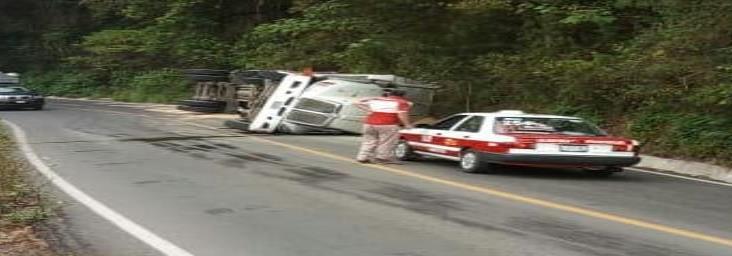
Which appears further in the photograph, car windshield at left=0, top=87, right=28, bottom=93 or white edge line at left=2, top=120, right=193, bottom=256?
car windshield at left=0, top=87, right=28, bottom=93

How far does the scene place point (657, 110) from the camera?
18.3 metres

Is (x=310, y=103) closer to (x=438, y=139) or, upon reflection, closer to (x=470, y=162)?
(x=438, y=139)

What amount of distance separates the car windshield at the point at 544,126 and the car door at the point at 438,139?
0.97 meters

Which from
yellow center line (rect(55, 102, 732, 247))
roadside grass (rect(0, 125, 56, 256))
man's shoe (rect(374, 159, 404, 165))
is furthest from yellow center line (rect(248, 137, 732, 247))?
roadside grass (rect(0, 125, 56, 256))

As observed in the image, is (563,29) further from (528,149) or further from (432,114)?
(528,149)

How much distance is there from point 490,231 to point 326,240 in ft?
5.11

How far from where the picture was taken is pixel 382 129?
1557 centimetres

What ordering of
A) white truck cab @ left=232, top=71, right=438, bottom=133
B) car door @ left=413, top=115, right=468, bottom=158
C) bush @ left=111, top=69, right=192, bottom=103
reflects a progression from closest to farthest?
car door @ left=413, top=115, right=468, bottom=158 < white truck cab @ left=232, top=71, right=438, bottom=133 < bush @ left=111, top=69, right=192, bottom=103

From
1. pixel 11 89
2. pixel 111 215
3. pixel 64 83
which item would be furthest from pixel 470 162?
pixel 64 83

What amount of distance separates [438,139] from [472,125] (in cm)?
72

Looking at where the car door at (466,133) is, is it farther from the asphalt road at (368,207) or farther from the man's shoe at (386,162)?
the man's shoe at (386,162)

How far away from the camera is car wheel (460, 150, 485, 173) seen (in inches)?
550

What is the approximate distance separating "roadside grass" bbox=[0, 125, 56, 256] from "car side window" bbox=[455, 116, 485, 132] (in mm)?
6871

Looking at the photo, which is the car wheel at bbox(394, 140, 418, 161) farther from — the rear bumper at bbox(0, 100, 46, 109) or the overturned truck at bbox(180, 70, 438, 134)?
the rear bumper at bbox(0, 100, 46, 109)
